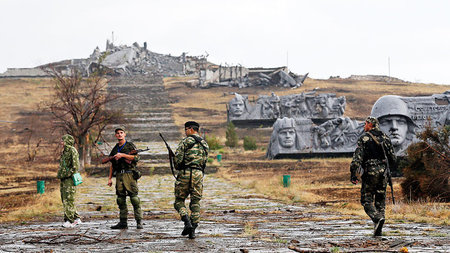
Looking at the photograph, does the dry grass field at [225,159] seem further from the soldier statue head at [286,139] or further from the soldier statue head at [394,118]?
the soldier statue head at [394,118]

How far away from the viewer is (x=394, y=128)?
80.0ft

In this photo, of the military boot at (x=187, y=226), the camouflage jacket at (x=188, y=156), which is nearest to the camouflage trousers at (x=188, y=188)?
the camouflage jacket at (x=188, y=156)

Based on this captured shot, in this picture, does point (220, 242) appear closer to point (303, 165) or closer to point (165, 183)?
point (165, 183)

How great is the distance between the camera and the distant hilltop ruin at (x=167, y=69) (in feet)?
245

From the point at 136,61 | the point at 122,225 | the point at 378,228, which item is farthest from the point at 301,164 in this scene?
the point at 136,61

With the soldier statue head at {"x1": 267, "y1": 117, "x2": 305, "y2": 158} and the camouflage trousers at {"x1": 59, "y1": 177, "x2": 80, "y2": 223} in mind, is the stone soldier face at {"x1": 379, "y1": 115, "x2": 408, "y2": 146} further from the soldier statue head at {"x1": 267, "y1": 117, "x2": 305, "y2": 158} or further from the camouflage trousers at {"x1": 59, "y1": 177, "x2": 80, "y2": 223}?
the camouflage trousers at {"x1": 59, "y1": 177, "x2": 80, "y2": 223}

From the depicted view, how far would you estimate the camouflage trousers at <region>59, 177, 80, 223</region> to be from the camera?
11523mm

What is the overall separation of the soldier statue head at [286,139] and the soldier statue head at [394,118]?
870 cm

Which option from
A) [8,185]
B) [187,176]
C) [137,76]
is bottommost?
[8,185]

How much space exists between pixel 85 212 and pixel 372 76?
278 feet

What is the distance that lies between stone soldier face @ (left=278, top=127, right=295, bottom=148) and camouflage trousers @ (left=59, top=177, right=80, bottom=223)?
21854mm

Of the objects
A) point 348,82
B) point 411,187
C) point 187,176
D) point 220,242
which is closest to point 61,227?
point 187,176

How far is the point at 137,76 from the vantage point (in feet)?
280

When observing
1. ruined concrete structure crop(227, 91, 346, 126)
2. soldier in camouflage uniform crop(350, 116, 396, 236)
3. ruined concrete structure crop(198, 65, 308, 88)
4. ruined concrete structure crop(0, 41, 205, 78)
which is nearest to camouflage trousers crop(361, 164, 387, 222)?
soldier in camouflage uniform crop(350, 116, 396, 236)
